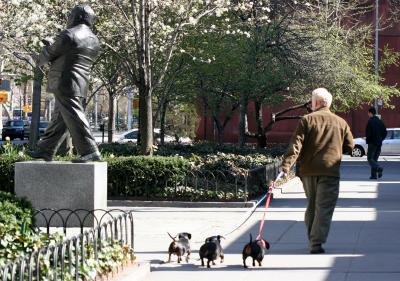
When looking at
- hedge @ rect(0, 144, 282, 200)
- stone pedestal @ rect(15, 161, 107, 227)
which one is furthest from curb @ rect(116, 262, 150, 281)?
hedge @ rect(0, 144, 282, 200)

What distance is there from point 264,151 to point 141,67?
9.54 m

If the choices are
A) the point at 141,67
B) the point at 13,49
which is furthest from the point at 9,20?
the point at 141,67

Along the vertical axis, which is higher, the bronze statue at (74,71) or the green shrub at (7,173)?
the bronze statue at (74,71)

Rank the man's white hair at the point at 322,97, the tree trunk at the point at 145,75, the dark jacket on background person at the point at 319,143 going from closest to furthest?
the dark jacket on background person at the point at 319,143, the man's white hair at the point at 322,97, the tree trunk at the point at 145,75

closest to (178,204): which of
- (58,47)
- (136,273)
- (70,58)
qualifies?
(70,58)

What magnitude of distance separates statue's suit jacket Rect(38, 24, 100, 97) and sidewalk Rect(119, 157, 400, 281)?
2.16 meters

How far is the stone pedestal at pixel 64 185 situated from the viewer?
1230cm

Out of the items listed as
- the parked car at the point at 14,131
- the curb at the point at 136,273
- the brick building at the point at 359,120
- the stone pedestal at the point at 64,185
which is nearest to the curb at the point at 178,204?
the stone pedestal at the point at 64,185

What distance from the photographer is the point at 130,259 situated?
1019cm

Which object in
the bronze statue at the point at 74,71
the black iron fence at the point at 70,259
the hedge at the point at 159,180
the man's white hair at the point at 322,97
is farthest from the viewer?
the hedge at the point at 159,180

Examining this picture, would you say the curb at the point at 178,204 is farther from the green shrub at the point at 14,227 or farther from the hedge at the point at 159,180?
the green shrub at the point at 14,227

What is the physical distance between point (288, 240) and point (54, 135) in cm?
337

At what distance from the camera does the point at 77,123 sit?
41.3ft

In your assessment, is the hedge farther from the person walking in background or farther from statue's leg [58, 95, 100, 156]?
the person walking in background
